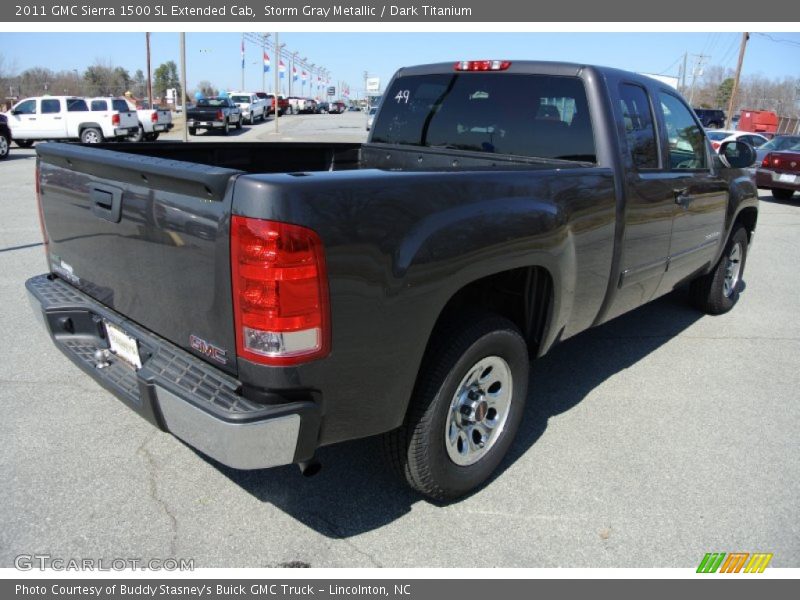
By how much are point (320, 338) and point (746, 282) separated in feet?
22.2

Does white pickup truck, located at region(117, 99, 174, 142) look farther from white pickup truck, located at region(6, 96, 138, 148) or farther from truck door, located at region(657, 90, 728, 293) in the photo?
truck door, located at region(657, 90, 728, 293)

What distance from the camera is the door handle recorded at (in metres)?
4.00

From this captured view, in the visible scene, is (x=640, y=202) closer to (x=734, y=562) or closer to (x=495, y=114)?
(x=495, y=114)

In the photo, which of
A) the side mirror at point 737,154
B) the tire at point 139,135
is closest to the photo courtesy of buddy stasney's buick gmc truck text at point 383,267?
the side mirror at point 737,154

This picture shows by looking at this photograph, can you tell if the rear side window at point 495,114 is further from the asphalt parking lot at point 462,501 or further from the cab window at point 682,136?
the asphalt parking lot at point 462,501

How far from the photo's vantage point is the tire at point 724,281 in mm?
5586

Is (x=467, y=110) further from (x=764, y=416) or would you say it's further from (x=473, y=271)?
(x=764, y=416)

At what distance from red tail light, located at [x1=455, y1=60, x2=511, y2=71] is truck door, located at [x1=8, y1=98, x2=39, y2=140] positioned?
2227 cm

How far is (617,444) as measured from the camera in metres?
3.43

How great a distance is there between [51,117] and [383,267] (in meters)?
23.7

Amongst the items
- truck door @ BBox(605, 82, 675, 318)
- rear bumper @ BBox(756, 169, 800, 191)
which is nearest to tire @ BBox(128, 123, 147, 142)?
rear bumper @ BBox(756, 169, 800, 191)

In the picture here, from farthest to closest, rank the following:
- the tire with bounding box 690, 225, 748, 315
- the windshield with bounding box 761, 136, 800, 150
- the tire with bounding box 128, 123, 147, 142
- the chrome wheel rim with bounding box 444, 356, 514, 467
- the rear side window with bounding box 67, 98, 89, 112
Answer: the tire with bounding box 128, 123, 147, 142 < the rear side window with bounding box 67, 98, 89, 112 < the windshield with bounding box 761, 136, 800, 150 < the tire with bounding box 690, 225, 748, 315 < the chrome wheel rim with bounding box 444, 356, 514, 467

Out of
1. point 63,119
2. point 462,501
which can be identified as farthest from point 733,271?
point 63,119

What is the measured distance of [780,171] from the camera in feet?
48.0
